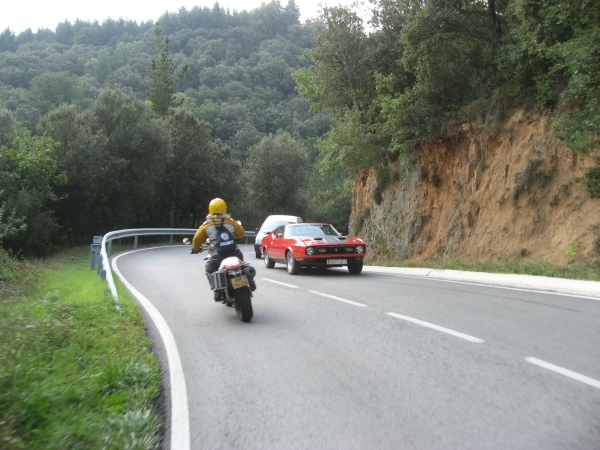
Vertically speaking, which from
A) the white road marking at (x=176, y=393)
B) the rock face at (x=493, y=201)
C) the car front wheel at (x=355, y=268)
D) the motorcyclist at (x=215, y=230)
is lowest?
the white road marking at (x=176, y=393)

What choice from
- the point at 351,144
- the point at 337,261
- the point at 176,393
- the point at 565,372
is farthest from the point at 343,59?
the point at 176,393

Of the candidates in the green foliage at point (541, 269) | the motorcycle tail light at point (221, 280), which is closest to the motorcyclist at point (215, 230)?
the motorcycle tail light at point (221, 280)

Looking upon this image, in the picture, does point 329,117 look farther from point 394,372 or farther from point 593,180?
point 394,372

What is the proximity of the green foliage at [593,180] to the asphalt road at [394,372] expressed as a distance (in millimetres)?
6531

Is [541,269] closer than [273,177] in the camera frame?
Yes

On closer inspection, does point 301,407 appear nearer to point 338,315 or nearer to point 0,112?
point 338,315

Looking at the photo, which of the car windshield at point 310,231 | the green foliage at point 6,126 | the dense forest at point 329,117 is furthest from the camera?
the green foliage at point 6,126

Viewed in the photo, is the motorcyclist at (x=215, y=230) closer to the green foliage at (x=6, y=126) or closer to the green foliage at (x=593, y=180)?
the green foliage at (x=593, y=180)

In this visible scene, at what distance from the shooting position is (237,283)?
320 inches

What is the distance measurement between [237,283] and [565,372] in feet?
15.2

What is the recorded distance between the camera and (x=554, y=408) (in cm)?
409

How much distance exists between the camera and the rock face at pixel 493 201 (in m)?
15.9

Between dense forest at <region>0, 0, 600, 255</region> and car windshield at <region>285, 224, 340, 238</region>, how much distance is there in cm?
700

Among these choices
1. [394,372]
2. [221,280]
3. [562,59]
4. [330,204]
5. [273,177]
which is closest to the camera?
[394,372]
